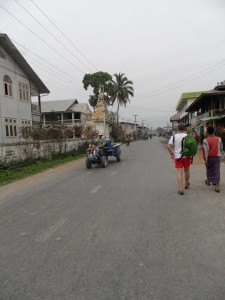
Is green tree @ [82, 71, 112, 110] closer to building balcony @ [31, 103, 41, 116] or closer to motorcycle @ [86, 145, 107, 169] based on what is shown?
building balcony @ [31, 103, 41, 116]

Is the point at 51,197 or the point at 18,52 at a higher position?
the point at 18,52

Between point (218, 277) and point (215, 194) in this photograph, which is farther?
point (215, 194)

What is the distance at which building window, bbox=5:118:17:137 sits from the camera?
956 inches

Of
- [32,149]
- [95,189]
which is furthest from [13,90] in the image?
[95,189]

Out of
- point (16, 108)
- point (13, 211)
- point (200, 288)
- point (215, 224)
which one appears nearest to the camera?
point (200, 288)

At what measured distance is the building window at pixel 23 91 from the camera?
2691cm

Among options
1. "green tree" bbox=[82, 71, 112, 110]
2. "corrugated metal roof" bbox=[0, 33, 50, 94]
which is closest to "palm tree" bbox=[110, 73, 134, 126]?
"green tree" bbox=[82, 71, 112, 110]

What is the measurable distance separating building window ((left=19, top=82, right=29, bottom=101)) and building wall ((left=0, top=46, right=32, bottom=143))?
26cm

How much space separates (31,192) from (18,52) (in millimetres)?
17888

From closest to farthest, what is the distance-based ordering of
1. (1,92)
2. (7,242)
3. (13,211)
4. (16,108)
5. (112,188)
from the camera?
1. (7,242)
2. (13,211)
3. (112,188)
4. (1,92)
5. (16,108)

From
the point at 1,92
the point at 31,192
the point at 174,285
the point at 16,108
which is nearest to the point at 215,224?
the point at 174,285

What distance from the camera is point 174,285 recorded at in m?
3.51

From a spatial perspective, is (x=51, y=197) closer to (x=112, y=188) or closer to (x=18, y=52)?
(x=112, y=188)

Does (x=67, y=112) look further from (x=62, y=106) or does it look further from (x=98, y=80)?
(x=98, y=80)
